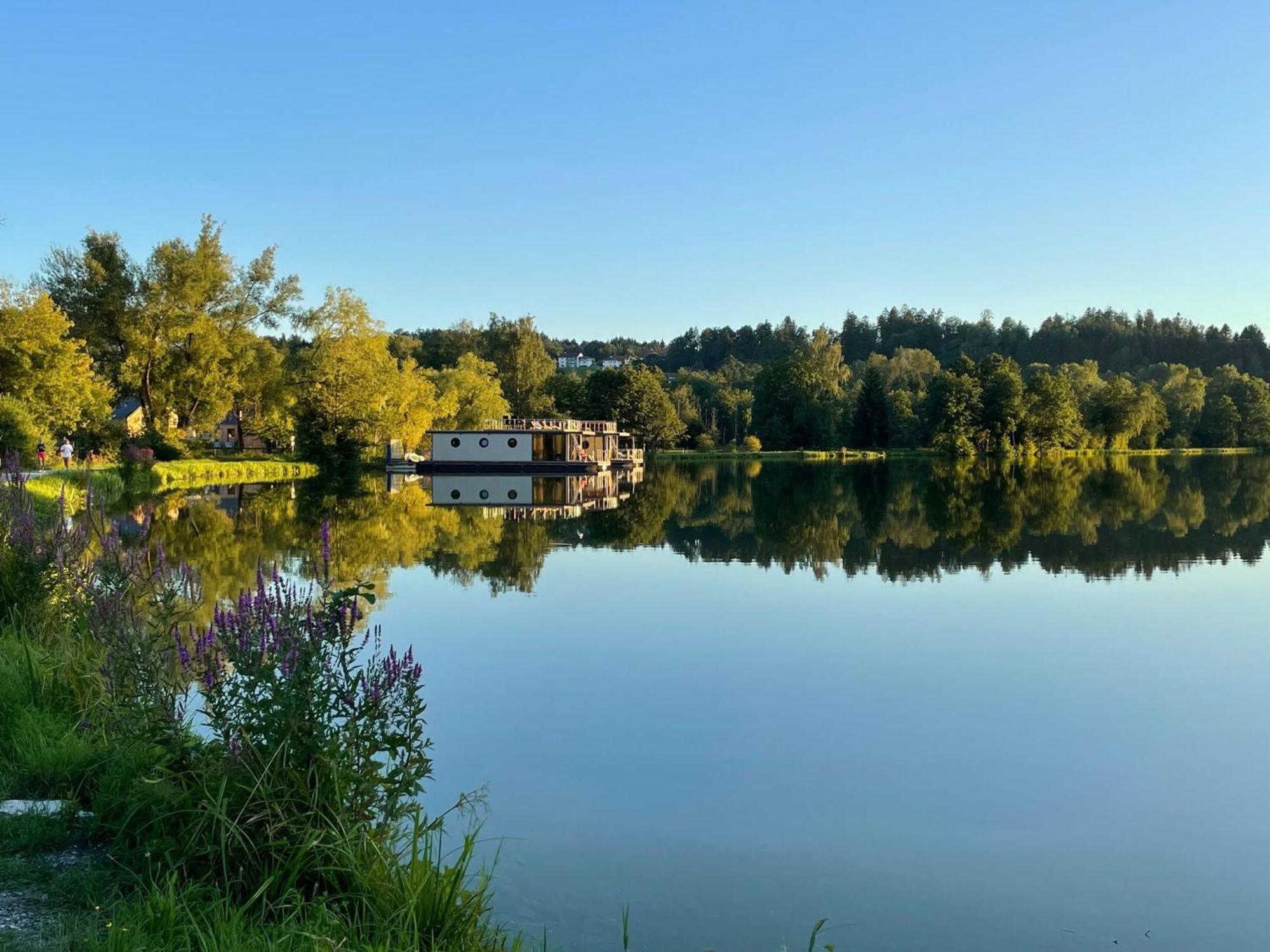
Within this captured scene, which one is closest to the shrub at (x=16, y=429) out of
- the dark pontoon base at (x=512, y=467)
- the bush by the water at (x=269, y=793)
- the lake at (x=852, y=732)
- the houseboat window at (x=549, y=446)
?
the lake at (x=852, y=732)

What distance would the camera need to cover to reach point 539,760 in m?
6.03

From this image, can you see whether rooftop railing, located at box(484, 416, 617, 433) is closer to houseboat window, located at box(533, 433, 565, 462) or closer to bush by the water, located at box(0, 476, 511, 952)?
houseboat window, located at box(533, 433, 565, 462)

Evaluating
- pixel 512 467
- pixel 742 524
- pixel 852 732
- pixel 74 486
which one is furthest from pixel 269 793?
pixel 512 467

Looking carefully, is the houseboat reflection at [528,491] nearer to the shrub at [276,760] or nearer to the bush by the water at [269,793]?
the bush by the water at [269,793]

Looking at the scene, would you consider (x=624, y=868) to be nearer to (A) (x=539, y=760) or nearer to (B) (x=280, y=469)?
(A) (x=539, y=760)

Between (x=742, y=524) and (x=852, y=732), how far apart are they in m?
15.0

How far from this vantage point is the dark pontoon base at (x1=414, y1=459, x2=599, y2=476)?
47875 mm

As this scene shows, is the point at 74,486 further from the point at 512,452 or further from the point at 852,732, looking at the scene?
the point at 512,452

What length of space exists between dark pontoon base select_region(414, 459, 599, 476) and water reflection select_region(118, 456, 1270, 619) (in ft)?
28.1

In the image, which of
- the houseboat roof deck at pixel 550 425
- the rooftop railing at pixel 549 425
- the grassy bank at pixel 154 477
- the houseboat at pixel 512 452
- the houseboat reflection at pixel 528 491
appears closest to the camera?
the grassy bank at pixel 154 477

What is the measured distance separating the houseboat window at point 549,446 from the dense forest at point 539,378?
236 inches

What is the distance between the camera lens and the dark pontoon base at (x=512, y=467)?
1885 inches

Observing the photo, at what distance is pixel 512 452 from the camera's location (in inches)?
1916

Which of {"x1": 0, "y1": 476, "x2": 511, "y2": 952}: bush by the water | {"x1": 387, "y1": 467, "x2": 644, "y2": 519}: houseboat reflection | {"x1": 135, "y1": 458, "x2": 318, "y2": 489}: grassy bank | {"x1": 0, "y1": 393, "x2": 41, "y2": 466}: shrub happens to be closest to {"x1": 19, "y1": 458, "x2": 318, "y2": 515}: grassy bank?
{"x1": 135, "y1": 458, "x2": 318, "y2": 489}: grassy bank
